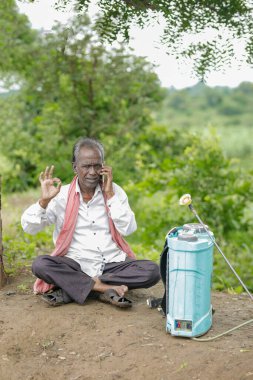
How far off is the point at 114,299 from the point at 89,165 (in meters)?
1.01

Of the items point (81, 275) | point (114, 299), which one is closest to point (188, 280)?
point (114, 299)

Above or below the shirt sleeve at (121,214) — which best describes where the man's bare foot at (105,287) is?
below

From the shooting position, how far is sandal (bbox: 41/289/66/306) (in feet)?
15.5

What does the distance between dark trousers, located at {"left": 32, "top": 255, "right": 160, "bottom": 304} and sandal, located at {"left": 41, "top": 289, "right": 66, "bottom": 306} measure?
4 centimetres

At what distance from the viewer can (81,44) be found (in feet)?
29.4

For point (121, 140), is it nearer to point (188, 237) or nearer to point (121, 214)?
point (121, 214)

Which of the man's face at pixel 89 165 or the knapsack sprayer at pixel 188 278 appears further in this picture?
the man's face at pixel 89 165

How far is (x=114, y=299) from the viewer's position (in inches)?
185

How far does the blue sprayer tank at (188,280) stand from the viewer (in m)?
4.06

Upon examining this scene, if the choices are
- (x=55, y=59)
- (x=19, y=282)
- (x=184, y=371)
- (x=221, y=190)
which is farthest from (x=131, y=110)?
(x=184, y=371)

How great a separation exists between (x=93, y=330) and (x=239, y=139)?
2269 centimetres

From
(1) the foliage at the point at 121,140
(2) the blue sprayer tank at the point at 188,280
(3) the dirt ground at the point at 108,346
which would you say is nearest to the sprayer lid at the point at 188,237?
(2) the blue sprayer tank at the point at 188,280

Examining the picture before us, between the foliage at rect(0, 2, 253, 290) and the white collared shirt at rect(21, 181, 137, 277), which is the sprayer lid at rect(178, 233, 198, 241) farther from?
the foliage at rect(0, 2, 253, 290)

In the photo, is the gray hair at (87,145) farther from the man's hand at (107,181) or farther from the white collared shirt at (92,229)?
the white collared shirt at (92,229)
